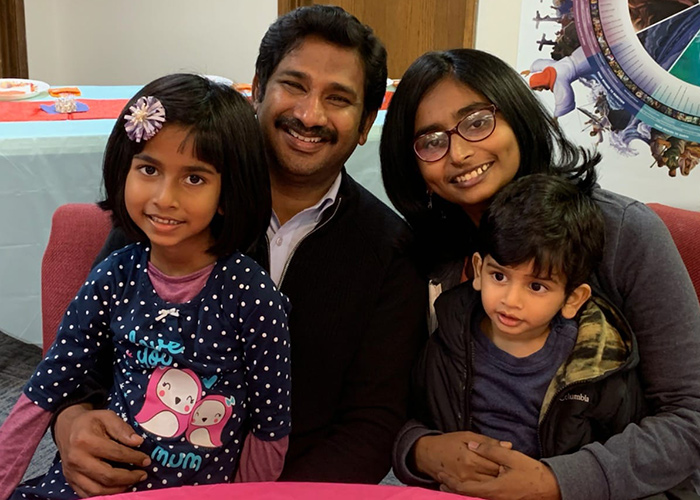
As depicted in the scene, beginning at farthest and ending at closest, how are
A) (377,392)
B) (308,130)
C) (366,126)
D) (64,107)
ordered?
1. (64,107)
2. (366,126)
3. (308,130)
4. (377,392)

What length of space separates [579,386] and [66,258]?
106 cm

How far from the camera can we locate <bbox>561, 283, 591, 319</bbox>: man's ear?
129 centimetres

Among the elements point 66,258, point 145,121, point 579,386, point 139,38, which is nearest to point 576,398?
point 579,386

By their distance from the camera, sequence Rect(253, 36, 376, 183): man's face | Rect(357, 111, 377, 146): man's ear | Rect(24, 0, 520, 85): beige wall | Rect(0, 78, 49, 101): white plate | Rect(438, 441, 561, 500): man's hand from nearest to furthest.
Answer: Rect(438, 441, 561, 500): man's hand < Rect(253, 36, 376, 183): man's face < Rect(357, 111, 377, 146): man's ear < Rect(0, 78, 49, 101): white plate < Rect(24, 0, 520, 85): beige wall

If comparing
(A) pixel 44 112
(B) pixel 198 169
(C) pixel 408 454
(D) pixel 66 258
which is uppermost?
(B) pixel 198 169

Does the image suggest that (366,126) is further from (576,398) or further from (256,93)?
(576,398)

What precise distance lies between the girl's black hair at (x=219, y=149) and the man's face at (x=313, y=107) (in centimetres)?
25

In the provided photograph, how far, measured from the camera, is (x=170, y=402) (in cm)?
119

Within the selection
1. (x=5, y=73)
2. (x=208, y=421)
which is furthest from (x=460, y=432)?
(x=5, y=73)

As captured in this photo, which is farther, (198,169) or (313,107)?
(313,107)

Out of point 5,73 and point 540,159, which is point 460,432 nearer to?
point 540,159

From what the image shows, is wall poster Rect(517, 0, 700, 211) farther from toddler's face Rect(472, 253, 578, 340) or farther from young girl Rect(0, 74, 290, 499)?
young girl Rect(0, 74, 290, 499)

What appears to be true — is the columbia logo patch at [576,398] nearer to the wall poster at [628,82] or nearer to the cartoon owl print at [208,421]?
the cartoon owl print at [208,421]

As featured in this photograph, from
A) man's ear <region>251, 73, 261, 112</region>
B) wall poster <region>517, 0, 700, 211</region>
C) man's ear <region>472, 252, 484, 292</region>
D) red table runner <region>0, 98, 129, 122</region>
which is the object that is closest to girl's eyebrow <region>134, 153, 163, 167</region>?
man's ear <region>251, 73, 261, 112</region>
